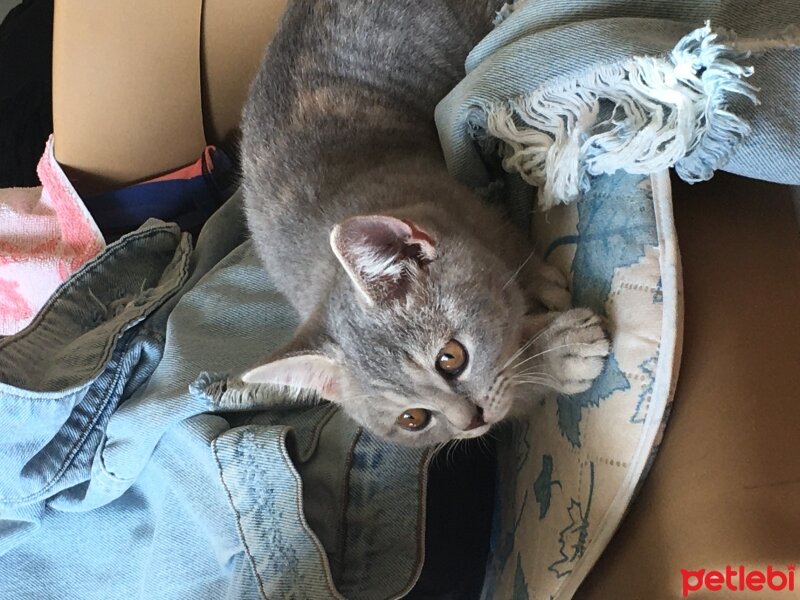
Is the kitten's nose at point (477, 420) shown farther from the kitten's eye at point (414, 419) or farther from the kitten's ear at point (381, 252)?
the kitten's ear at point (381, 252)

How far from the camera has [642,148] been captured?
73 cm

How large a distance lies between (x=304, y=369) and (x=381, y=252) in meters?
0.21

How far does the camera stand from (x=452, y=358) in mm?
898

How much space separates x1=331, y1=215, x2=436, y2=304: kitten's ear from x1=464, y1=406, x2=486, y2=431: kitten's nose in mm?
181

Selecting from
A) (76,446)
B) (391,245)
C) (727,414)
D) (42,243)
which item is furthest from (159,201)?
(727,414)

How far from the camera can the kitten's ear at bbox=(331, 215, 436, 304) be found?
80cm

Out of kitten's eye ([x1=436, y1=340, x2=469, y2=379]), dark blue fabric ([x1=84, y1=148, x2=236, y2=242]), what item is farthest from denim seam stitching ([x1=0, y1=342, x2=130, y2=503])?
kitten's eye ([x1=436, y1=340, x2=469, y2=379])

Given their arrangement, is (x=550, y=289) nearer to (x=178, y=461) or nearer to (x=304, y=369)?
(x=304, y=369)

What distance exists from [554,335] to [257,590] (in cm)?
49

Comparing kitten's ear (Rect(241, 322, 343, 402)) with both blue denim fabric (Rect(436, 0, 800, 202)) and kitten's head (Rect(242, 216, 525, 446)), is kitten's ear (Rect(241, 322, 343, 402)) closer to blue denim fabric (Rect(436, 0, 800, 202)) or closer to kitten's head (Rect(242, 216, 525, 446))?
kitten's head (Rect(242, 216, 525, 446))

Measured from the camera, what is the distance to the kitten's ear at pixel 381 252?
80 cm

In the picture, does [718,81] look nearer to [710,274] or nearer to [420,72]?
[710,274]

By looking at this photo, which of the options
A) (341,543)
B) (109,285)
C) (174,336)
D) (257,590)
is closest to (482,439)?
(341,543)

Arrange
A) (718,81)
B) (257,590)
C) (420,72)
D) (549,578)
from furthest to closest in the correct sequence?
(420,72), (257,590), (549,578), (718,81)
